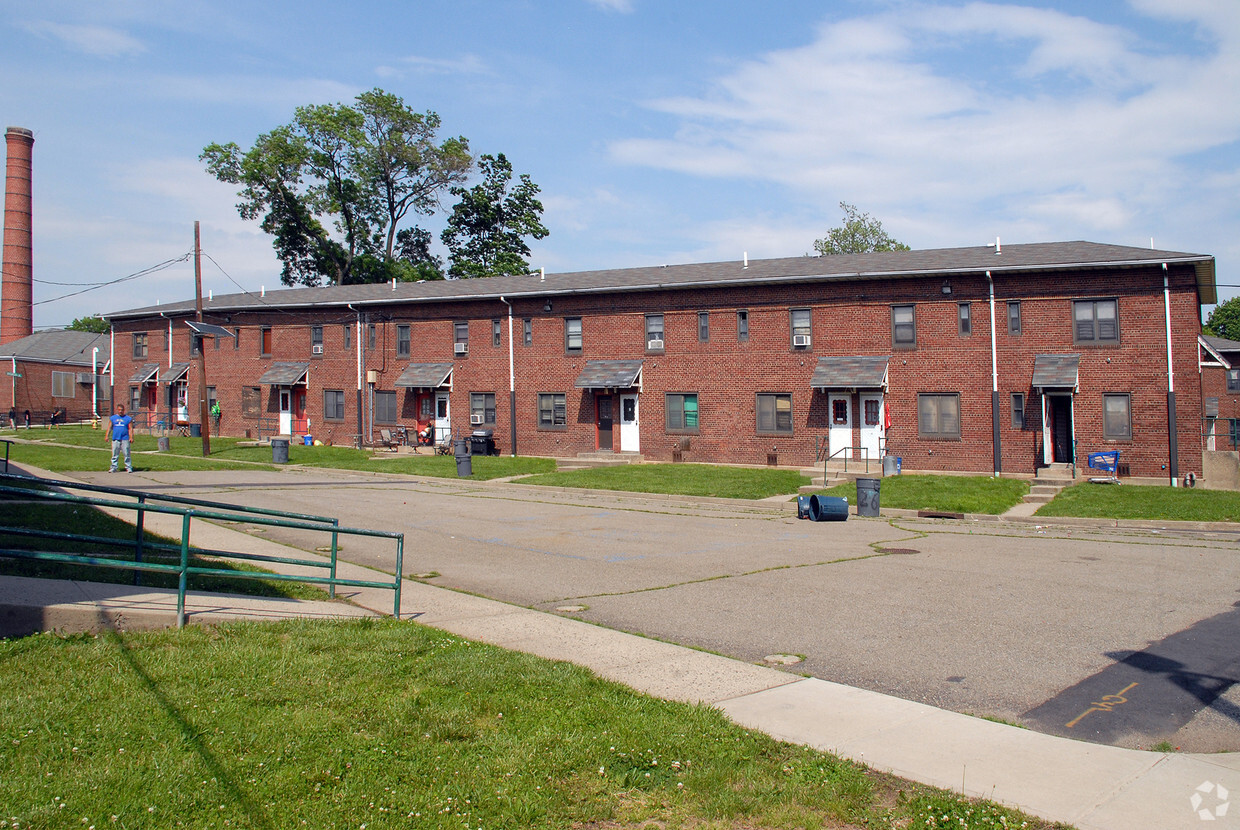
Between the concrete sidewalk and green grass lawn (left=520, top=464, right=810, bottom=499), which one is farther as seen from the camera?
green grass lawn (left=520, top=464, right=810, bottom=499)

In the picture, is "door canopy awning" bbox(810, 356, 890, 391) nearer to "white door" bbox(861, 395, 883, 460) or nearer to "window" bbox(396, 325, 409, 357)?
"white door" bbox(861, 395, 883, 460)

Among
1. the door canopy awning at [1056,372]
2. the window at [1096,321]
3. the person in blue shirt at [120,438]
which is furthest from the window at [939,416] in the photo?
the person in blue shirt at [120,438]

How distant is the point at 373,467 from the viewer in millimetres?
32969

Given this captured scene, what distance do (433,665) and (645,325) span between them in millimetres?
28863

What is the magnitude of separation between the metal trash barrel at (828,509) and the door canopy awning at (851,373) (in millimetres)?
10423

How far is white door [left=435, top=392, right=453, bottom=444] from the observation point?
39.8 metres

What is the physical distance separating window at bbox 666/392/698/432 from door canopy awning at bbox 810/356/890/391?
16.3 feet

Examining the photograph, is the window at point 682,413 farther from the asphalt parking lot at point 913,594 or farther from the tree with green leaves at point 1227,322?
the tree with green leaves at point 1227,322

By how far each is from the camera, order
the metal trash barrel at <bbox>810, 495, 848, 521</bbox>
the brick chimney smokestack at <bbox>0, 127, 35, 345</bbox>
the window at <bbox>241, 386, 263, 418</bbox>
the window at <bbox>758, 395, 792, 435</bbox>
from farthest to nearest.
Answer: the brick chimney smokestack at <bbox>0, 127, 35, 345</bbox>
the window at <bbox>241, 386, 263, 418</bbox>
the window at <bbox>758, 395, 792, 435</bbox>
the metal trash barrel at <bbox>810, 495, 848, 521</bbox>

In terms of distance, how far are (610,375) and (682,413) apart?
3245mm

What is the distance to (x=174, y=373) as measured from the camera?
47.1 metres

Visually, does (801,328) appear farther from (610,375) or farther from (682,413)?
(610,375)

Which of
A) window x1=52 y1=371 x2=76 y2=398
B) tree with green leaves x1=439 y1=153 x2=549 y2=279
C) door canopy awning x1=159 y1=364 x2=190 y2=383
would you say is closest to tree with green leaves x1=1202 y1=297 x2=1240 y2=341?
tree with green leaves x1=439 y1=153 x2=549 y2=279

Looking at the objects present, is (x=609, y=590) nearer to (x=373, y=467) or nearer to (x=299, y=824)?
(x=299, y=824)
